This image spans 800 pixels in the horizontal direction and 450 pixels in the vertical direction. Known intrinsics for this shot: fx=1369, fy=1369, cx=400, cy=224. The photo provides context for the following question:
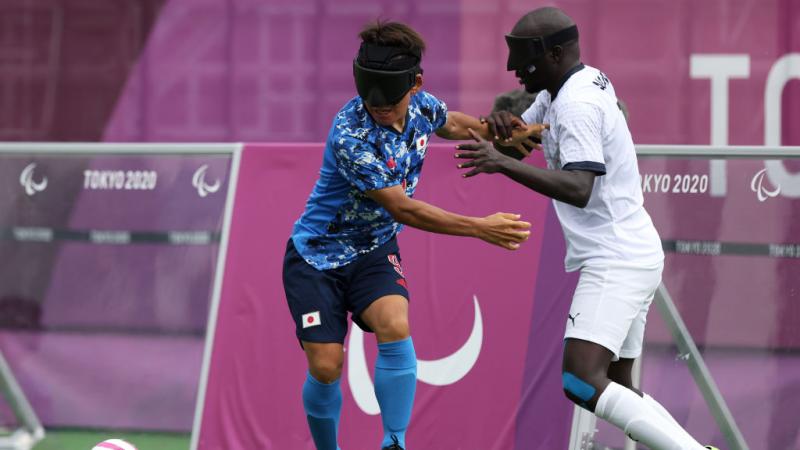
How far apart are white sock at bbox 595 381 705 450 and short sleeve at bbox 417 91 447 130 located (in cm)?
125

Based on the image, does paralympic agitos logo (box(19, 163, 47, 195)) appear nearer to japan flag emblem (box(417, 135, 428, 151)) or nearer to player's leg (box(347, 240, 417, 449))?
player's leg (box(347, 240, 417, 449))

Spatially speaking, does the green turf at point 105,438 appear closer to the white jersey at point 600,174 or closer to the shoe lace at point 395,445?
the shoe lace at point 395,445

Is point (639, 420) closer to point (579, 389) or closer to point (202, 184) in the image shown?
point (579, 389)

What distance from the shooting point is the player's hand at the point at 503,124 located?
517 centimetres

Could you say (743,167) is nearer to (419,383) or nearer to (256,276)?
(419,383)

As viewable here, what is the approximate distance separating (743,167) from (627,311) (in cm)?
110

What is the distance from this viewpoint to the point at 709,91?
763 centimetres

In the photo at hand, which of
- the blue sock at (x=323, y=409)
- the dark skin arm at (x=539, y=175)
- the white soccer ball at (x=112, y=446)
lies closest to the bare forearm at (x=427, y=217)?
the dark skin arm at (x=539, y=175)

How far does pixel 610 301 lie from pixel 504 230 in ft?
1.61

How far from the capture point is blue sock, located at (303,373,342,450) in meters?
5.33

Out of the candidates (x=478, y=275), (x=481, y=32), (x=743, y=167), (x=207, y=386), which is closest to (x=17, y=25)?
(x=481, y=32)

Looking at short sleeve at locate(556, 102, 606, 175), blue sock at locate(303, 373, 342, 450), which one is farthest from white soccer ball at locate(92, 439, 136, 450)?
short sleeve at locate(556, 102, 606, 175)

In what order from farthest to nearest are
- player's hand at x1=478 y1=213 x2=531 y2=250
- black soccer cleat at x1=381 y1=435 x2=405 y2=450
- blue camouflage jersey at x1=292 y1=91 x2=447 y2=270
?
1. black soccer cleat at x1=381 y1=435 x2=405 y2=450
2. blue camouflage jersey at x1=292 y1=91 x2=447 y2=270
3. player's hand at x1=478 y1=213 x2=531 y2=250

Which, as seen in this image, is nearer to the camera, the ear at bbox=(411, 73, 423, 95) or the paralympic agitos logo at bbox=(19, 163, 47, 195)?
the ear at bbox=(411, 73, 423, 95)
